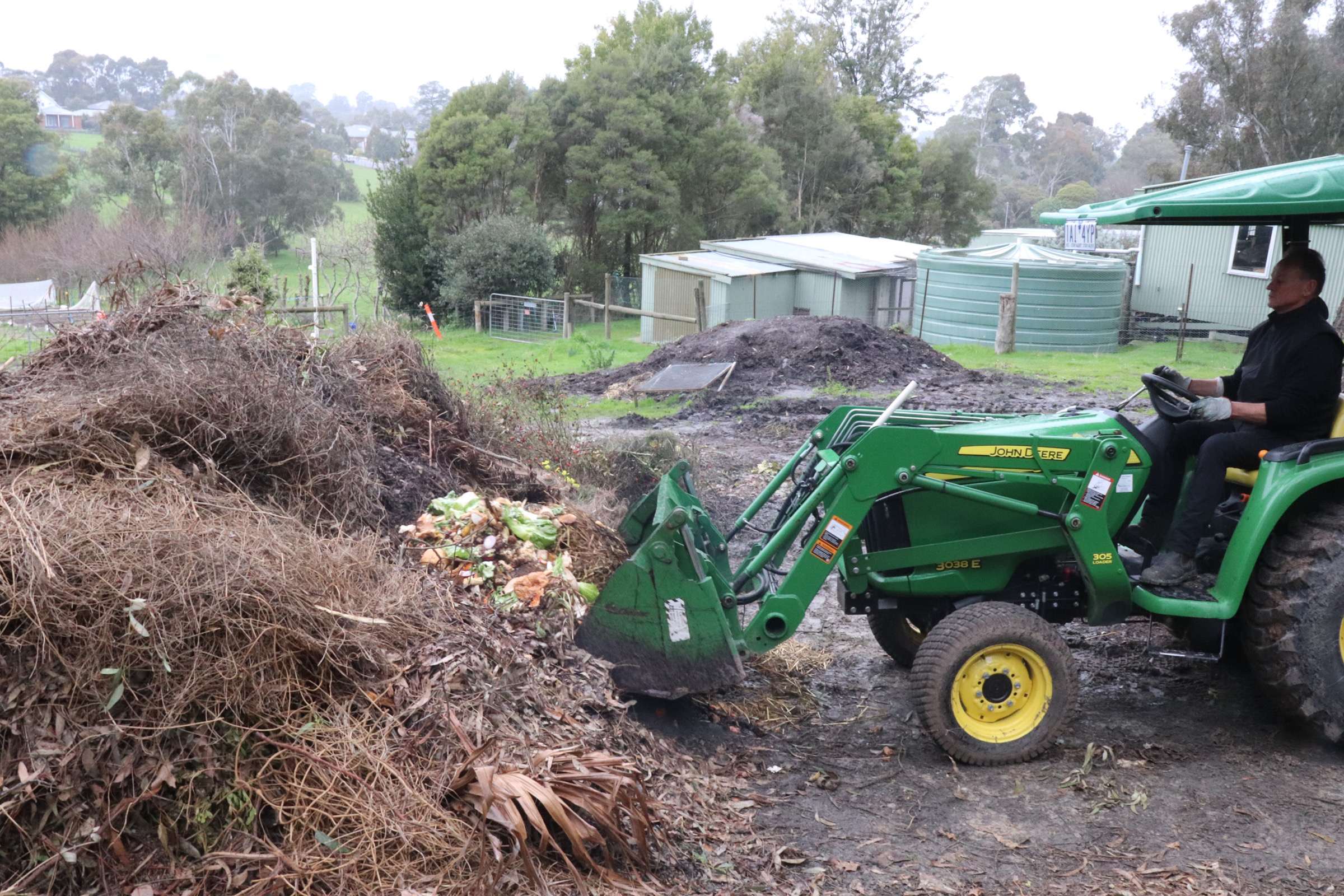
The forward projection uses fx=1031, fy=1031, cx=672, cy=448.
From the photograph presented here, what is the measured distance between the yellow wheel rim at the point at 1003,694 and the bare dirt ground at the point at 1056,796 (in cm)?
19

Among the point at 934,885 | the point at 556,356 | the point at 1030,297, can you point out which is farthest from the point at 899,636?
the point at 1030,297

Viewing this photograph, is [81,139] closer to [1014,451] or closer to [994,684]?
[1014,451]

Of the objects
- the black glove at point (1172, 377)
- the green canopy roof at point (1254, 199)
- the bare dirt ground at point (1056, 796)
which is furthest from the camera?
the black glove at point (1172, 377)

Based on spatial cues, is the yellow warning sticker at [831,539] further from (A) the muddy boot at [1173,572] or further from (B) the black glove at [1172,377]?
(B) the black glove at [1172,377]

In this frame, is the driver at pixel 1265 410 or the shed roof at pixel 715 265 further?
the shed roof at pixel 715 265

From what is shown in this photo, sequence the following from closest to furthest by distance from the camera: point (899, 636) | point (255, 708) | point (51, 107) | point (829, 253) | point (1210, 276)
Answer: point (255, 708)
point (899, 636)
point (1210, 276)
point (829, 253)
point (51, 107)

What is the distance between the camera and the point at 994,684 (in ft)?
16.0

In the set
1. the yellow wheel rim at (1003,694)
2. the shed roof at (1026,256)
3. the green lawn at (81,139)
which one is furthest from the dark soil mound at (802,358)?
the green lawn at (81,139)

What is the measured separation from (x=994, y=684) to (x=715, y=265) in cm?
2374

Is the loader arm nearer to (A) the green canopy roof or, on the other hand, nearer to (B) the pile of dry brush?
(B) the pile of dry brush

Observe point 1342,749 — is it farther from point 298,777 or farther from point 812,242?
point 812,242

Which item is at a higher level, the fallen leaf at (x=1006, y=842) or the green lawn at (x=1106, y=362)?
the green lawn at (x=1106, y=362)

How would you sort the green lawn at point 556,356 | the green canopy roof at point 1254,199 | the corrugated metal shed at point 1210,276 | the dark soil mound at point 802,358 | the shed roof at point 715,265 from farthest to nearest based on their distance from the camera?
1. the shed roof at point 715,265
2. the corrugated metal shed at point 1210,276
3. the dark soil mound at point 802,358
4. the green lawn at point 556,356
5. the green canopy roof at point 1254,199

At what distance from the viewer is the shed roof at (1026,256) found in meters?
24.4
